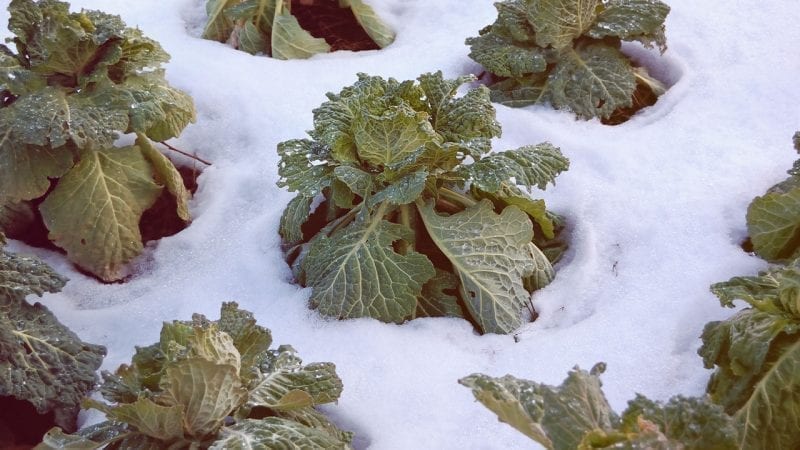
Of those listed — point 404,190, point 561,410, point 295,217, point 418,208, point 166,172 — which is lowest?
point 166,172

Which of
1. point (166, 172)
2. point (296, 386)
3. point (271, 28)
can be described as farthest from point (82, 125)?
point (271, 28)

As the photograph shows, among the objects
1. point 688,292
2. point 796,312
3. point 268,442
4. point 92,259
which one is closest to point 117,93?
point 92,259

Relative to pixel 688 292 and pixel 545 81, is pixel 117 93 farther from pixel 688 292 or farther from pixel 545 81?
pixel 688 292

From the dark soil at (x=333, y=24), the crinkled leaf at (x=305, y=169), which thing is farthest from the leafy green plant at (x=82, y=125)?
the dark soil at (x=333, y=24)

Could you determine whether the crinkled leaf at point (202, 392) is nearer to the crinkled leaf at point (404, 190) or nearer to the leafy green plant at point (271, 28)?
the crinkled leaf at point (404, 190)

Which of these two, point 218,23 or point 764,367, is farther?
point 218,23

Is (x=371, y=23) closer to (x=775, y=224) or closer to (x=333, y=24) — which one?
(x=333, y=24)

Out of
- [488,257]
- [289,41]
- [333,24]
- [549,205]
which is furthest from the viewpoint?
[333,24]

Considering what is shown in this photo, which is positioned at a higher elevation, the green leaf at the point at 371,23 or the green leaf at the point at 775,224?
the green leaf at the point at 775,224
